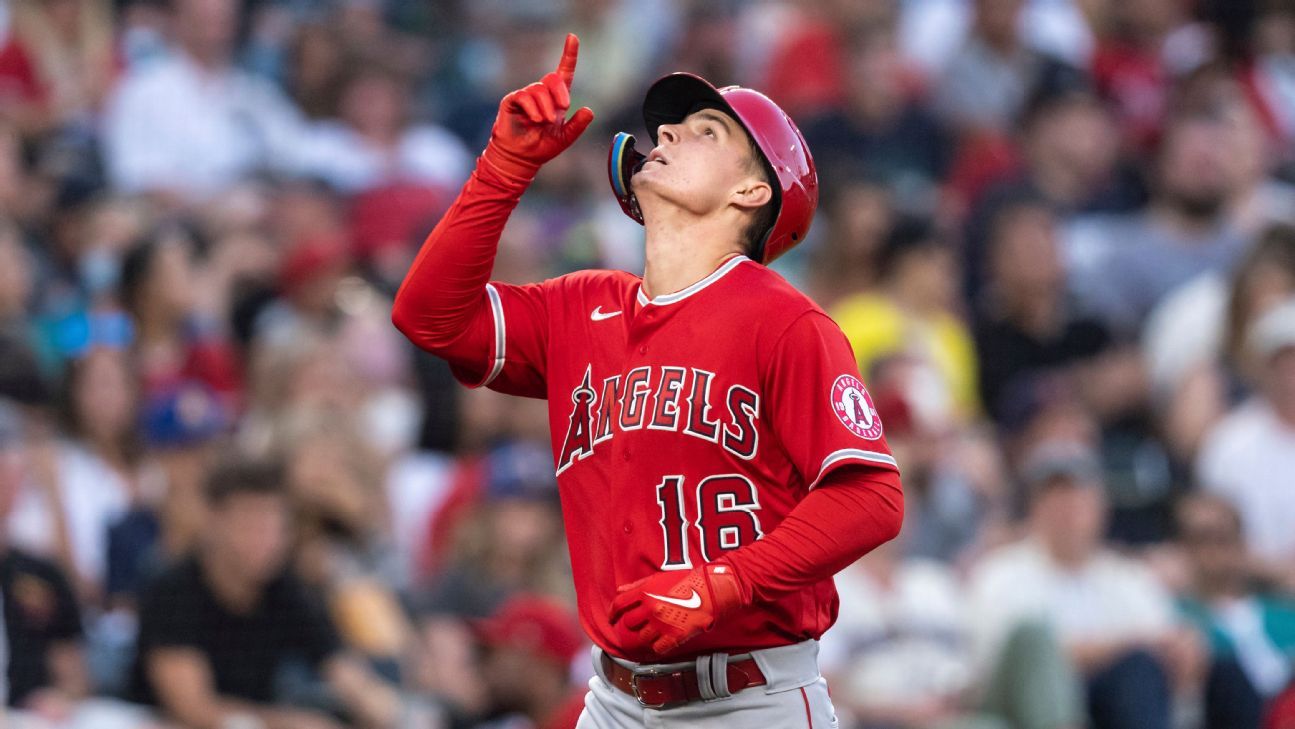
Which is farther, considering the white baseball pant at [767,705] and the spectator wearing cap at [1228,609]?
the spectator wearing cap at [1228,609]

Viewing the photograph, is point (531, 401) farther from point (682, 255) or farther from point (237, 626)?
point (682, 255)

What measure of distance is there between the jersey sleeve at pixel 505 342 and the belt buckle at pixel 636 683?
24.1 inches

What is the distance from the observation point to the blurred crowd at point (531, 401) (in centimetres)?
574

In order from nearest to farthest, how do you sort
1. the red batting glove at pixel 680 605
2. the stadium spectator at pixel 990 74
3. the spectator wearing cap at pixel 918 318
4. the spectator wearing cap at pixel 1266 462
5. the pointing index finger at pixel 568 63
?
the red batting glove at pixel 680 605 → the pointing index finger at pixel 568 63 → the spectator wearing cap at pixel 1266 462 → the spectator wearing cap at pixel 918 318 → the stadium spectator at pixel 990 74

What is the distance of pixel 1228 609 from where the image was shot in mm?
6637

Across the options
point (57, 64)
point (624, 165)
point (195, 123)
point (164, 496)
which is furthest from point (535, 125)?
point (57, 64)

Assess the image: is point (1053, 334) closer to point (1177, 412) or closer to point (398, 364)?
point (1177, 412)

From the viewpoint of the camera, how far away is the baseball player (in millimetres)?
2994

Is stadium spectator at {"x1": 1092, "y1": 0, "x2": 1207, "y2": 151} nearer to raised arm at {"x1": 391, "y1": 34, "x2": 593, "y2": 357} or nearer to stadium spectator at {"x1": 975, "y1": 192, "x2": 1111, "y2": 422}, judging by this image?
stadium spectator at {"x1": 975, "y1": 192, "x2": 1111, "y2": 422}

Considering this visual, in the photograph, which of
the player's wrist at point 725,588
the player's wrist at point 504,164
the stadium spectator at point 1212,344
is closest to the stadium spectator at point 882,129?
the stadium spectator at point 1212,344

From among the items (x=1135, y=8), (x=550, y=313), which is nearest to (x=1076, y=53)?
(x=1135, y=8)

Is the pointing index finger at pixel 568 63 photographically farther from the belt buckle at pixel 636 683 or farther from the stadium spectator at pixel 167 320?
the stadium spectator at pixel 167 320

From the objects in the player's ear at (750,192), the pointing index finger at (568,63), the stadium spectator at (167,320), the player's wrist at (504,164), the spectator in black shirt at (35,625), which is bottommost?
the spectator in black shirt at (35,625)

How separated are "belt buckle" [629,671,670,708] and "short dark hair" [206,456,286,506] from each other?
8.71 feet
